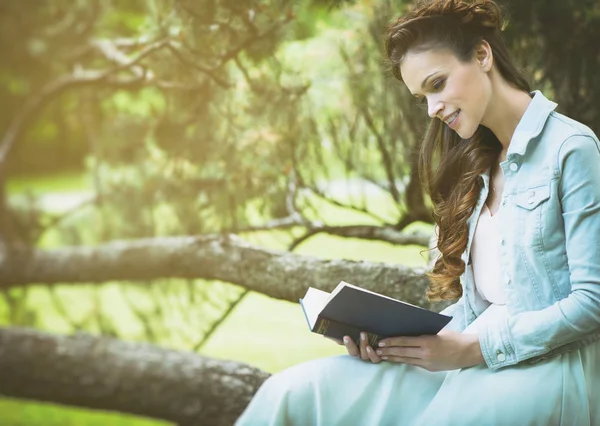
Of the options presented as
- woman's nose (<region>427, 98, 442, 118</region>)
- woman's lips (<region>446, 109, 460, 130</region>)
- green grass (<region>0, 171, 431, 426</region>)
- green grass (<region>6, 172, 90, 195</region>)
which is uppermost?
woman's nose (<region>427, 98, 442, 118</region>)

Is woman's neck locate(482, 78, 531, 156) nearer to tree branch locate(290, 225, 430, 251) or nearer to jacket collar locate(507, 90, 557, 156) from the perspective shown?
jacket collar locate(507, 90, 557, 156)

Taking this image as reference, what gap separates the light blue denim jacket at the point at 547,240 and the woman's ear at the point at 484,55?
0.12 meters

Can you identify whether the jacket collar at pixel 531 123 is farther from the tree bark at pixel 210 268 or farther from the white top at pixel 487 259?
the tree bark at pixel 210 268

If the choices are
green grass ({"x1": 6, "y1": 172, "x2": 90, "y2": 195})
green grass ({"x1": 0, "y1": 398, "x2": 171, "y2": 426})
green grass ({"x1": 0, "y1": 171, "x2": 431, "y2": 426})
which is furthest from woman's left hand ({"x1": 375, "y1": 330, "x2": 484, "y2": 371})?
green grass ({"x1": 6, "y1": 172, "x2": 90, "y2": 195})

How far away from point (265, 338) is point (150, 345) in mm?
482

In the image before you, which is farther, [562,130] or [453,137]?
[453,137]

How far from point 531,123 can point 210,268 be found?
4.62ft

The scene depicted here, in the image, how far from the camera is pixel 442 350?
140cm

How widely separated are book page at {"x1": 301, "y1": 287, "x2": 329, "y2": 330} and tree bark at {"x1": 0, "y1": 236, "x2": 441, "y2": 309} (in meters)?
0.63

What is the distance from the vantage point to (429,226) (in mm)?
2303

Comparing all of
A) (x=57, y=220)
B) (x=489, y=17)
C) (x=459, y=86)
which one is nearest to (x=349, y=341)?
(x=459, y=86)

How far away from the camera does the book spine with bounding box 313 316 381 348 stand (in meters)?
1.44

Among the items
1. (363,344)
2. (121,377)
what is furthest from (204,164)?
(363,344)

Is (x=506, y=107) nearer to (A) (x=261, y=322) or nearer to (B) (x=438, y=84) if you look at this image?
(B) (x=438, y=84)
